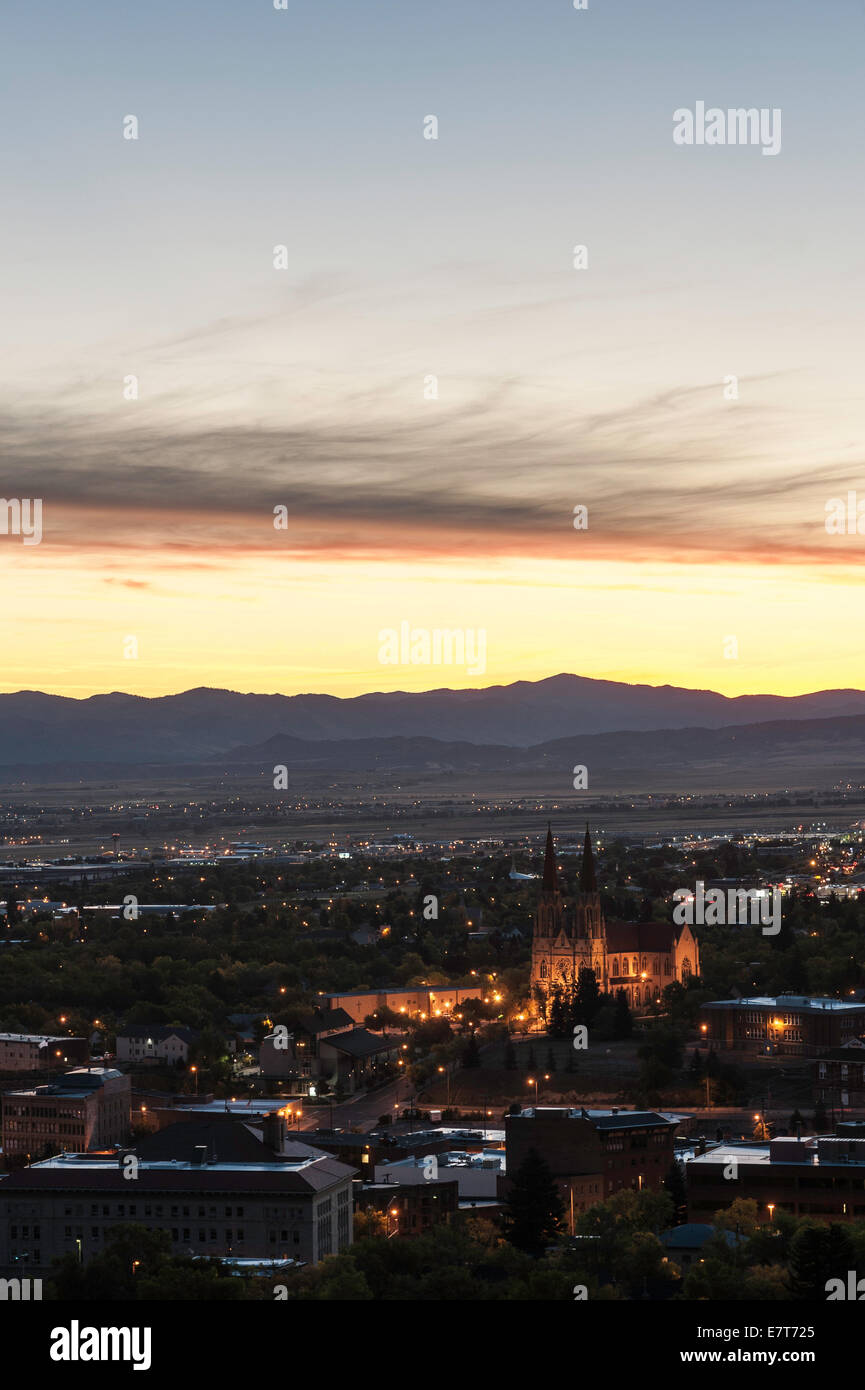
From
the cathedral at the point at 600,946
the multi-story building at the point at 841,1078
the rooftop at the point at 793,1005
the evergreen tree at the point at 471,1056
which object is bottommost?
the multi-story building at the point at 841,1078

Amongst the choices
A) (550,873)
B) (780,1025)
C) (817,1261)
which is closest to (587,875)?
(550,873)

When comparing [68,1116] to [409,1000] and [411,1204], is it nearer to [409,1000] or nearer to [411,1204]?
[411,1204]

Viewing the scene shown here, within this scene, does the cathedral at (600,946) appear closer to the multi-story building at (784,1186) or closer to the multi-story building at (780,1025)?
the multi-story building at (780,1025)

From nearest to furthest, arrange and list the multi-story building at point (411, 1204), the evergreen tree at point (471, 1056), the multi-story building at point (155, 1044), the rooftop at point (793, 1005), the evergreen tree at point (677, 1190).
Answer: the multi-story building at point (411, 1204)
the evergreen tree at point (677, 1190)
the evergreen tree at point (471, 1056)
the multi-story building at point (155, 1044)
the rooftop at point (793, 1005)

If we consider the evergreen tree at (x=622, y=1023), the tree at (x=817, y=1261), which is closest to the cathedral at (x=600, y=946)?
the evergreen tree at (x=622, y=1023)

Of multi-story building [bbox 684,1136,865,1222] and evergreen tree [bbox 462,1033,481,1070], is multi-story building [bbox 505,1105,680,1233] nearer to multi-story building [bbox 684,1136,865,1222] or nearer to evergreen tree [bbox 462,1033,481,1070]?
multi-story building [bbox 684,1136,865,1222]

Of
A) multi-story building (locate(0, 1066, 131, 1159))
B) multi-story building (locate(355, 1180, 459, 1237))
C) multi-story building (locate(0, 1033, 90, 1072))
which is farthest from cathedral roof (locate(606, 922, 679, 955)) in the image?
multi-story building (locate(355, 1180, 459, 1237))
